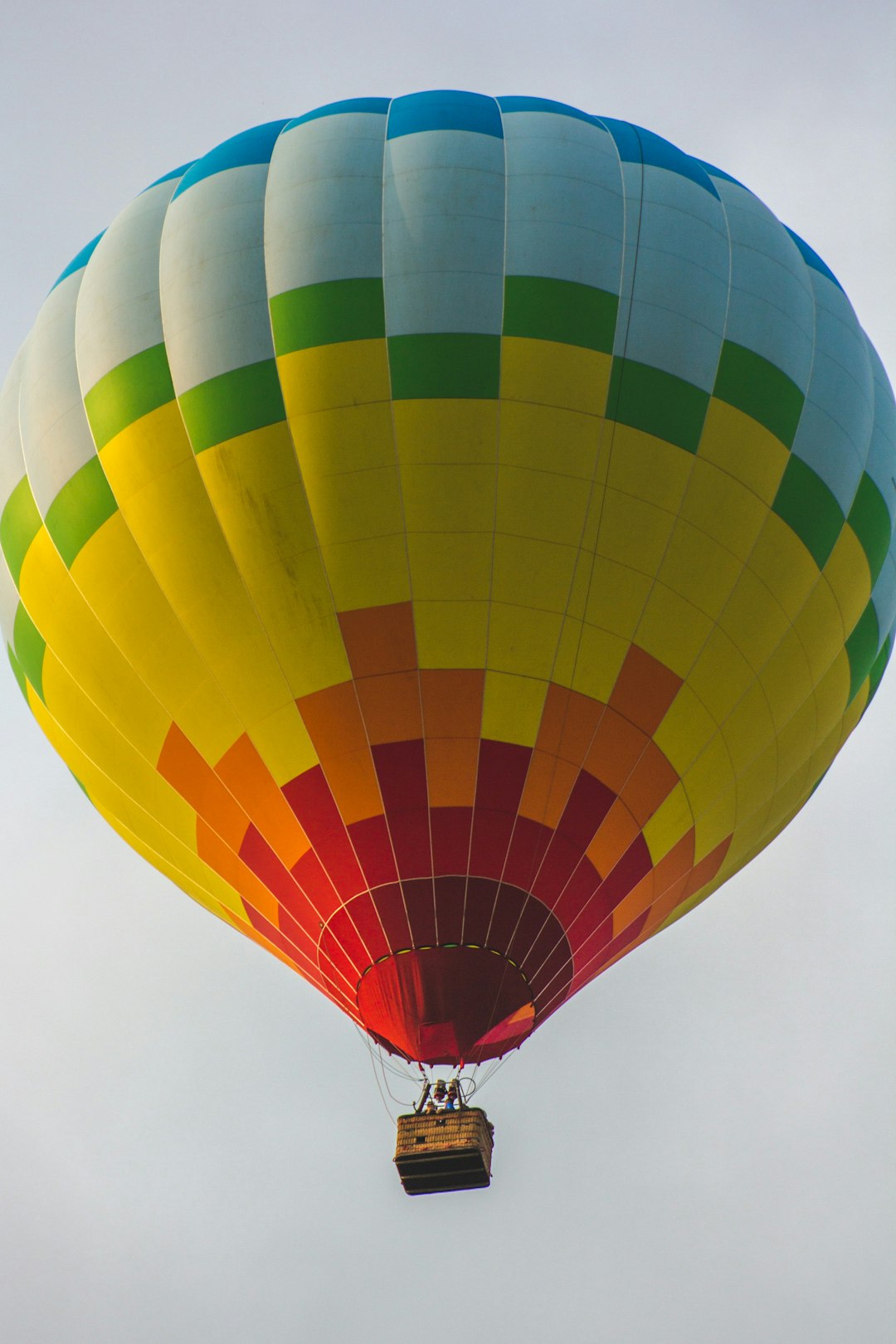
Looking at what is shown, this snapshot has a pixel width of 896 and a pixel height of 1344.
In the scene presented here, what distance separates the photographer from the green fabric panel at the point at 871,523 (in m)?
10.3

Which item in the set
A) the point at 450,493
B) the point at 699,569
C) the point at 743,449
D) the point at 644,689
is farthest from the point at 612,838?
the point at 743,449

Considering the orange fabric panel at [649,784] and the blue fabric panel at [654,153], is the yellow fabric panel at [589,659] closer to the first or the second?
the orange fabric panel at [649,784]

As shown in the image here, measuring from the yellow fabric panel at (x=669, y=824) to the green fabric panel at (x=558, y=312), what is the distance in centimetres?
257

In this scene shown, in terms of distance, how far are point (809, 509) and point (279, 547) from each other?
10.0 feet

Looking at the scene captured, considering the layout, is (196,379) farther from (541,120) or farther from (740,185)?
(740,185)

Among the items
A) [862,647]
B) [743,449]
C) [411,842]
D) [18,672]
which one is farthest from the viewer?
[18,672]

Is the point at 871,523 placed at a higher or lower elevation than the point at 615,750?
higher

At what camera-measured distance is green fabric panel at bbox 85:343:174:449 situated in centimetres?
962

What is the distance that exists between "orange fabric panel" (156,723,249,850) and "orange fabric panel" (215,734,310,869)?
0.30 feet

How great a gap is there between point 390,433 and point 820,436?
2572mm

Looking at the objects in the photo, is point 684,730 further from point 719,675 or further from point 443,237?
point 443,237

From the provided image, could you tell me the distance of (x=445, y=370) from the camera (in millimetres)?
9211

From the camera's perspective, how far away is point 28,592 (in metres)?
10.4

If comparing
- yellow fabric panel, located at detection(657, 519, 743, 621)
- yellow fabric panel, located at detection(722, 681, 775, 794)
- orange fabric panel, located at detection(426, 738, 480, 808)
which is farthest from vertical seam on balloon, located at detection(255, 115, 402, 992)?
yellow fabric panel, located at detection(722, 681, 775, 794)
